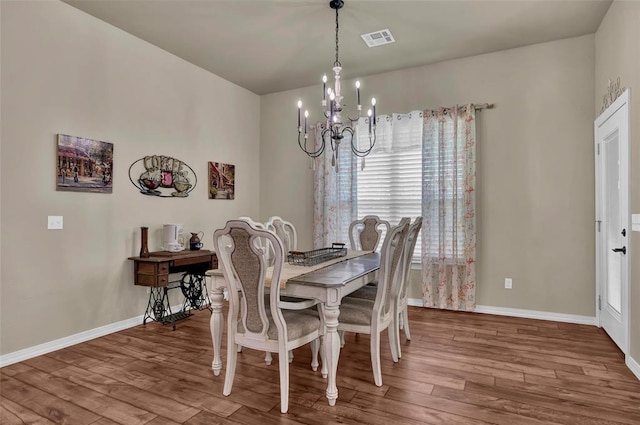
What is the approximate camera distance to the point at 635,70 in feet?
8.99

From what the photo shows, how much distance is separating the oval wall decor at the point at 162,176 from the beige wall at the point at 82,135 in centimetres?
8

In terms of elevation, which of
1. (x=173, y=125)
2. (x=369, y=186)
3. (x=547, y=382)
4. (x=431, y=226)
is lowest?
(x=547, y=382)

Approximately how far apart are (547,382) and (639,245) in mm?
1215

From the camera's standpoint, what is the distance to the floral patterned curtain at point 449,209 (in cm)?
429

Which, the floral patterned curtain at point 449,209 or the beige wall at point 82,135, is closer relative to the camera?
the beige wall at point 82,135

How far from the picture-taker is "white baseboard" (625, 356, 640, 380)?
264 centimetres

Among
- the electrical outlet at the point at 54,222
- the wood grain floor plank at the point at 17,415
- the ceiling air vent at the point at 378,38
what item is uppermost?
the ceiling air vent at the point at 378,38

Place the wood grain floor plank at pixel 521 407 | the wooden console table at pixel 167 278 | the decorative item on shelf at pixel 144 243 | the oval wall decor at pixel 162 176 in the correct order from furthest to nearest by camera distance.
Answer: the oval wall decor at pixel 162 176 → the decorative item on shelf at pixel 144 243 → the wooden console table at pixel 167 278 → the wood grain floor plank at pixel 521 407

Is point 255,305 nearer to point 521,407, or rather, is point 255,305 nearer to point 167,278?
point 521,407

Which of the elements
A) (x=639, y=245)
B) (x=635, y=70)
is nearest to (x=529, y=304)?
(x=639, y=245)

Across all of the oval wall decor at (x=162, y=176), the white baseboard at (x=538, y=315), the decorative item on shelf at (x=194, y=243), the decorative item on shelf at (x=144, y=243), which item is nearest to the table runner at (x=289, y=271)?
the decorative item on shelf at (x=144, y=243)

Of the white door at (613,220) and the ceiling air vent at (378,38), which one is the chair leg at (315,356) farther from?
the ceiling air vent at (378,38)

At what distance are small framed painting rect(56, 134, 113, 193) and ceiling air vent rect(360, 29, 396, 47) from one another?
2.88 meters

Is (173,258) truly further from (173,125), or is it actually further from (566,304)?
(566,304)
